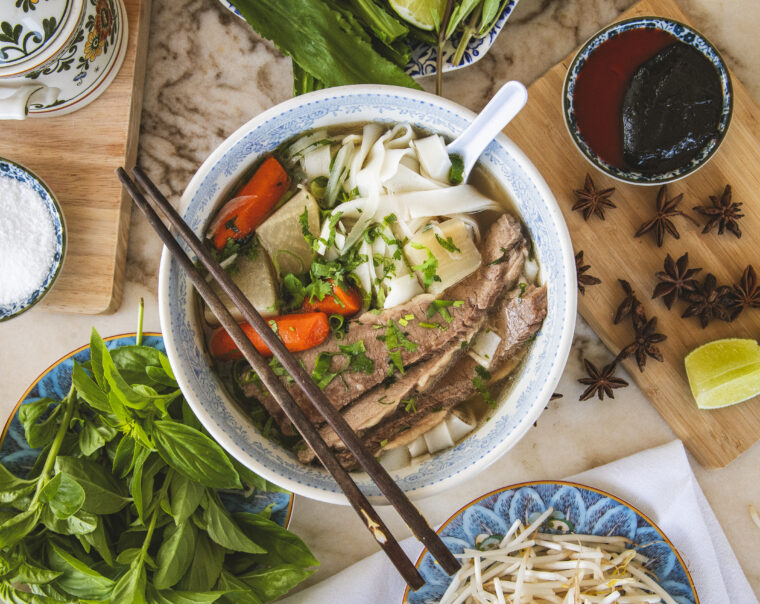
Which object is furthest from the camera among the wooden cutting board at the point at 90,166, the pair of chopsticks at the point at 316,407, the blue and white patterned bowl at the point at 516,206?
the wooden cutting board at the point at 90,166

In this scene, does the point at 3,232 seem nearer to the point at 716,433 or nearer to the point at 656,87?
the point at 656,87

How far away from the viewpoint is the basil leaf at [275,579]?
1.74 m

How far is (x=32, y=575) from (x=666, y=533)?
5.82 ft

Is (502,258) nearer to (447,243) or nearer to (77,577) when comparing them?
(447,243)

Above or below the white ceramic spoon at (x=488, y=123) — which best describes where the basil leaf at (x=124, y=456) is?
below

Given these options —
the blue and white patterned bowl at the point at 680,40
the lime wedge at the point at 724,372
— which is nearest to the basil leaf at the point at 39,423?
the blue and white patterned bowl at the point at 680,40

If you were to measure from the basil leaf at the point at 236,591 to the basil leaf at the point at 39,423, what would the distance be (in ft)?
1.98

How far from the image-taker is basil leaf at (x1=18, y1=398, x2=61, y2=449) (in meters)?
1.73

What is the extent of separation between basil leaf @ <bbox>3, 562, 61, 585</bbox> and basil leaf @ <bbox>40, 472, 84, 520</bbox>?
0.56 feet

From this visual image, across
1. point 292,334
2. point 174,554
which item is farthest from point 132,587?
point 292,334

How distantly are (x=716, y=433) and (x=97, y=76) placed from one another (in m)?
2.03

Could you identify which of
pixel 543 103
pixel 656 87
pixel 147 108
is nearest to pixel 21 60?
pixel 147 108

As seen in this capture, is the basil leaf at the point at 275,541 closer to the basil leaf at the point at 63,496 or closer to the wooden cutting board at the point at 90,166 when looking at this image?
the basil leaf at the point at 63,496

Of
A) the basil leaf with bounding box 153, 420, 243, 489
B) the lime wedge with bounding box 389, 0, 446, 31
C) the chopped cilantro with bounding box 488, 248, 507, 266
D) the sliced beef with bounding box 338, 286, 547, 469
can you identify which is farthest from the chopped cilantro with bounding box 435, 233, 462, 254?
the basil leaf with bounding box 153, 420, 243, 489
